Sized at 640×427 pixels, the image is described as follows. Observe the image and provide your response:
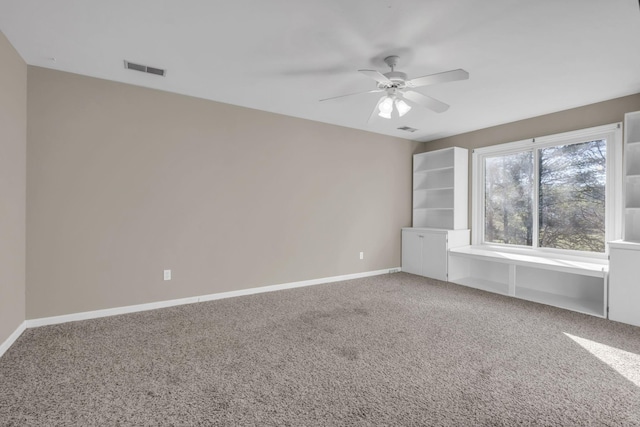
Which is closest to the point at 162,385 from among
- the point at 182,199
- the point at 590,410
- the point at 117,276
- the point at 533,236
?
the point at 117,276

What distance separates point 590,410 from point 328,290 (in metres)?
Answer: 2.87

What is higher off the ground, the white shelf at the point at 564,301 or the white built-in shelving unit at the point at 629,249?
the white built-in shelving unit at the point at 629,249

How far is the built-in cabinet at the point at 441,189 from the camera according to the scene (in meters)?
A: 5.06

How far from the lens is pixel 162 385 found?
77.4 inches

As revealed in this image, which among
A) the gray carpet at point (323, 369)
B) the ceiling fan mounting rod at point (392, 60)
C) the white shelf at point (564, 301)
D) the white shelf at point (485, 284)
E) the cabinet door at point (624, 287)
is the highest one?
the ceiling fan mounting rod at point (392, 60)

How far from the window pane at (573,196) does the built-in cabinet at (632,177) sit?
1.22ft

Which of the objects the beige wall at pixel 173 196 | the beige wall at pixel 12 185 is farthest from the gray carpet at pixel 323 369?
the beige wall at pixel 173 196

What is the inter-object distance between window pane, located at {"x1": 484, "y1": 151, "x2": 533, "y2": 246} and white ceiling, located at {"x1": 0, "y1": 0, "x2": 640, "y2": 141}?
1238 mm

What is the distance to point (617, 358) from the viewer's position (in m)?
2.38

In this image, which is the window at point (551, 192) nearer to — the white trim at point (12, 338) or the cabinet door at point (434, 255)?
the cabinet door at point (434, 255)

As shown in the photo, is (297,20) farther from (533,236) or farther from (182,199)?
(533,236)

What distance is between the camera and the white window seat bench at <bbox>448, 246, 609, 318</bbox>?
351cm

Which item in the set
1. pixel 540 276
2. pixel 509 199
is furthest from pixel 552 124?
pixel 540 276

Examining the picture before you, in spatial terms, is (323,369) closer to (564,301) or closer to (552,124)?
(564,301)
